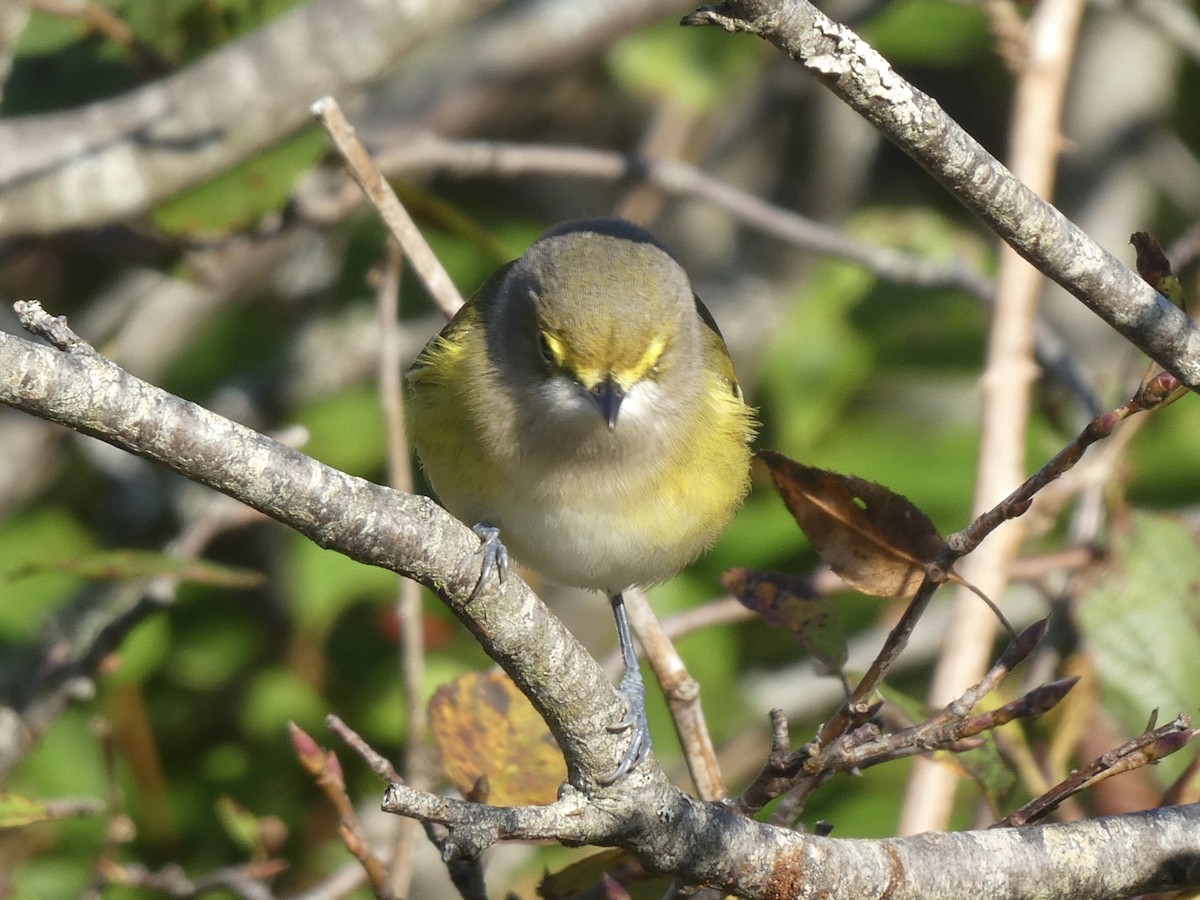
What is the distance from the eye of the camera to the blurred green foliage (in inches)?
184

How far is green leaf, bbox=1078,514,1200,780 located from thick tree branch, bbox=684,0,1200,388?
144cm

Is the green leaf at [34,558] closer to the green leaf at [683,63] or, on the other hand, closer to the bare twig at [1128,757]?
the green leaf at [683,63]

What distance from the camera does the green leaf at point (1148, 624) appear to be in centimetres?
339

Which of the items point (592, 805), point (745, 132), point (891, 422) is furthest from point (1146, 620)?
point (745, 132)

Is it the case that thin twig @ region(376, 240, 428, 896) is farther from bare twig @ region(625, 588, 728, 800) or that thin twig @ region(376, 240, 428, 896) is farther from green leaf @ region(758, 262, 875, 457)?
green leaf @ region(758, 262, 875, 457)

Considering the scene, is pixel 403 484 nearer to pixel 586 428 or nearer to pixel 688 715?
pixel 586 428

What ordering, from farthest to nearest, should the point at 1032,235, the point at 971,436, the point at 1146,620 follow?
the point at 971,436
the point at 1146,620
the point at 1032,235

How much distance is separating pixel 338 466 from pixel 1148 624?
9.02 feet

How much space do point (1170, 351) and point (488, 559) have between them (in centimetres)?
103

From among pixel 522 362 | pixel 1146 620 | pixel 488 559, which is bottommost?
pixel 488 559

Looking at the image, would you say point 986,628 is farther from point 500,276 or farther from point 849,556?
point 500,276

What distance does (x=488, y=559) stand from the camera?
207 centimetres

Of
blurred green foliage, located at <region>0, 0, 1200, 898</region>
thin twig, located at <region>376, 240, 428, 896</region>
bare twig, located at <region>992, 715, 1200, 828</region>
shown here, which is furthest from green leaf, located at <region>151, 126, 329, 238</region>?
bare twig, located at <region>992, 715, 1200, 828</region>

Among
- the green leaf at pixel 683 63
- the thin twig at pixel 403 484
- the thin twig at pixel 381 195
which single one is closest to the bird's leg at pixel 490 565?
the thin twig at pixel 381 195
